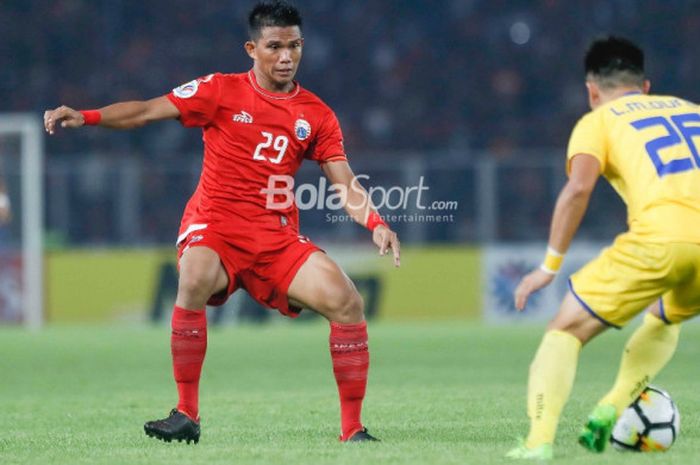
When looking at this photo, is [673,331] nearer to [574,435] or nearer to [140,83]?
[574,435]

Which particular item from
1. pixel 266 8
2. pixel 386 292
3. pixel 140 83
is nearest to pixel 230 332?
pixel 386 292

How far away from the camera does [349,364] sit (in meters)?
6.92

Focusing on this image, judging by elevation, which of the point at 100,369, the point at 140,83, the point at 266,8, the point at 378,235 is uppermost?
the point at 140,83

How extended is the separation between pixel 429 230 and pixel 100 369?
7.71 metres

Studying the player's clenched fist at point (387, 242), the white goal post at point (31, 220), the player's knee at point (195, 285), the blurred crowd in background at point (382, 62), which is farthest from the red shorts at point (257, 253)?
the blurred crowd in background at point (382, 62)

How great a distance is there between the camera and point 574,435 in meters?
6.88

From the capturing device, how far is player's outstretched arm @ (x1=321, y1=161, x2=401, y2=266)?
22.4ft

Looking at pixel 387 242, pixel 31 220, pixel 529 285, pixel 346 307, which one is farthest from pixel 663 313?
pixel 31 220

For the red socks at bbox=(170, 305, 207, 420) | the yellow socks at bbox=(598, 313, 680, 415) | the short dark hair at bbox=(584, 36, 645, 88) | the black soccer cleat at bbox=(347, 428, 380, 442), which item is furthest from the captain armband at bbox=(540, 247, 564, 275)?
the red socks at bbox=(170, 305, 207, 420)

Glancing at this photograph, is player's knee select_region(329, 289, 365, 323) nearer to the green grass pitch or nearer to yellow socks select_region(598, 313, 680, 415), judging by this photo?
the green grass pitch

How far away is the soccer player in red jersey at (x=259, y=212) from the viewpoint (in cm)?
689

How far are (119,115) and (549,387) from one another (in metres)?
2.54

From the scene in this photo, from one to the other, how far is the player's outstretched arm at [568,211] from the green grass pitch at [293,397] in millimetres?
726

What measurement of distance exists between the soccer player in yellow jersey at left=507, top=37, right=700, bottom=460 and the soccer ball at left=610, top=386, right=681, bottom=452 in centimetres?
27
